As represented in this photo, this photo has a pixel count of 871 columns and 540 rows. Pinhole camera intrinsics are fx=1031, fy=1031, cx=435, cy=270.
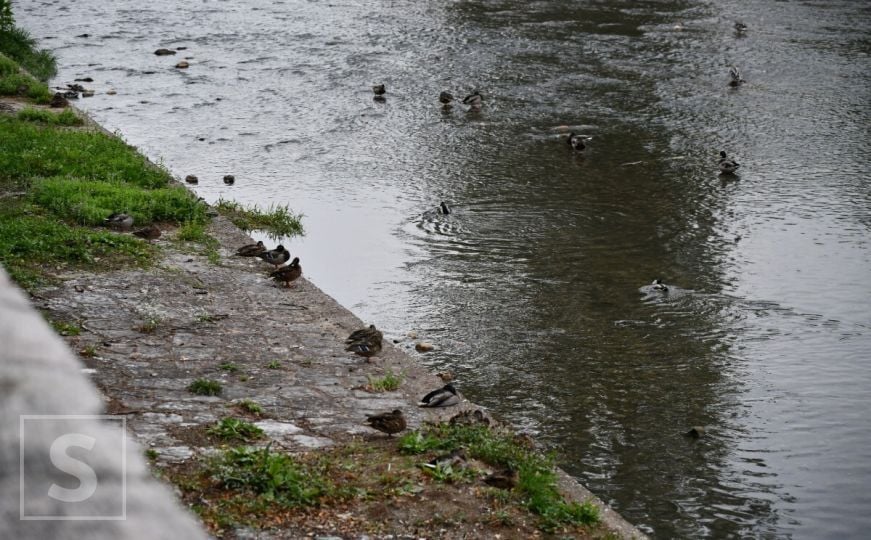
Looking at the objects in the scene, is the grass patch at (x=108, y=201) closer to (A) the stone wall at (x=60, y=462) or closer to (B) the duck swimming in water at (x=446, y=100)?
(B) the duck swimming in water at (x=446, y=100)

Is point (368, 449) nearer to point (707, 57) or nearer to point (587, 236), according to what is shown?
point (587, 236)

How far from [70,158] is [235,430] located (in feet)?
23.5

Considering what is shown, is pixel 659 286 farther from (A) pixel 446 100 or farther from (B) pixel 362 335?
(A) pixel 446 100

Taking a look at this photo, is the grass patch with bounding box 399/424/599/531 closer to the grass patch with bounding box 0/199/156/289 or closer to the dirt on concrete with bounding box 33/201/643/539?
the dirt on concrete with bounding box 33/201/643/539

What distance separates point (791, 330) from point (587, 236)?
126 inches

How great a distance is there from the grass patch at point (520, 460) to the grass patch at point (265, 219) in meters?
6.08

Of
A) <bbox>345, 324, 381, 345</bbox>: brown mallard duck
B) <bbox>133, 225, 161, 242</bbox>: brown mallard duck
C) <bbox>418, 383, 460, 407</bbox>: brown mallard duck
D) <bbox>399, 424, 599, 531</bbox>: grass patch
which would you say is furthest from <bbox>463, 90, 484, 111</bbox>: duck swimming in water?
<bbox>399, 424, 599, 531</bbox>: grass patch

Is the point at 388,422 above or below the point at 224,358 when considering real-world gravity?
above

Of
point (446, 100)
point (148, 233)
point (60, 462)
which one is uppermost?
point (60, 462)

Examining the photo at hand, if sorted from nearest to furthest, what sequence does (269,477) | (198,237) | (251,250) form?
(269,477) < (251,250) < (198,237)

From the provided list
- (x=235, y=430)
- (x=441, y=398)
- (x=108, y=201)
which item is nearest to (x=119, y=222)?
(x=108, y=201)

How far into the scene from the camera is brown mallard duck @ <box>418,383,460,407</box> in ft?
25.3

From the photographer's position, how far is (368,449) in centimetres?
667

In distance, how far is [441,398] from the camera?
7746 millimetres
